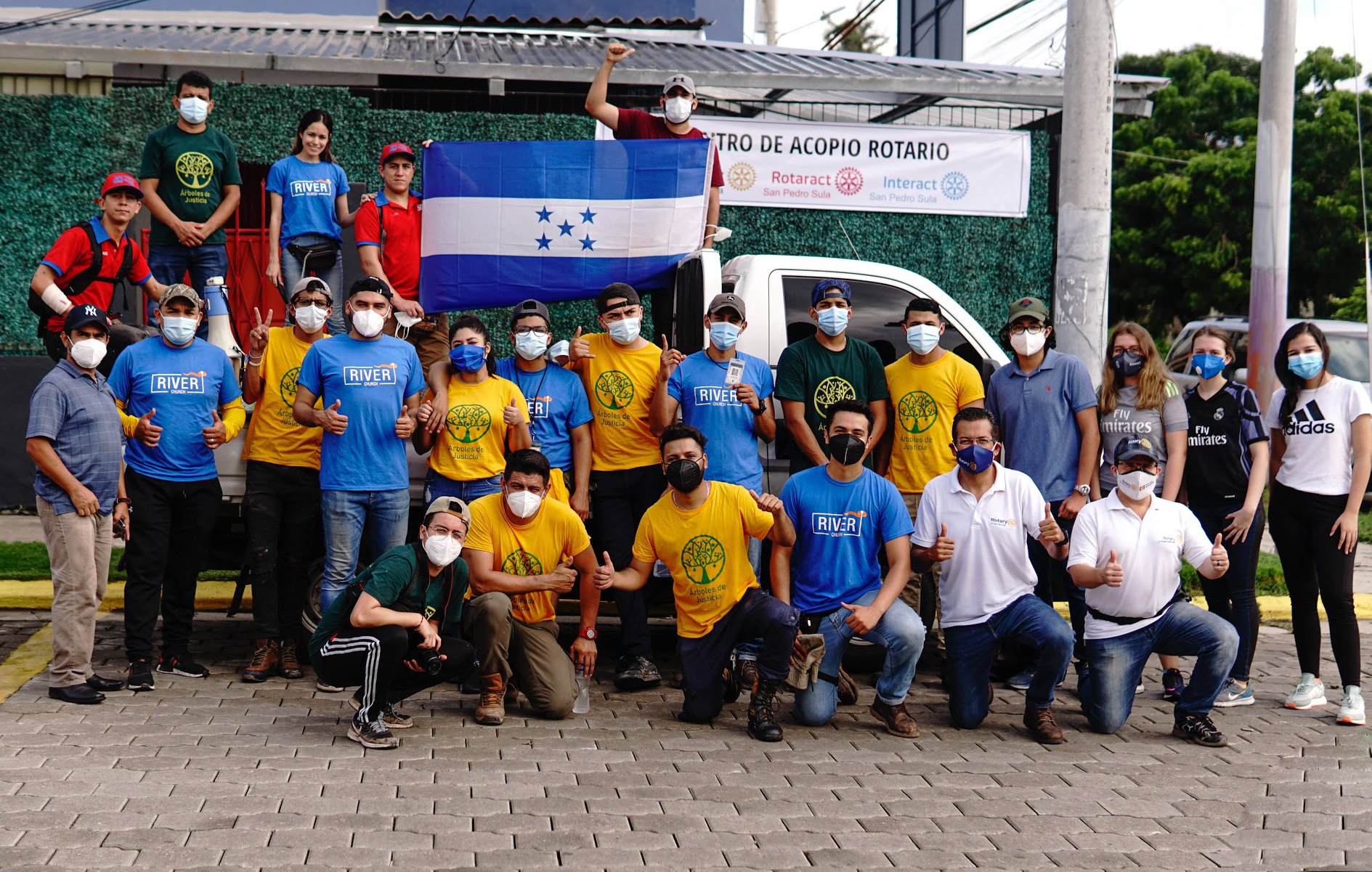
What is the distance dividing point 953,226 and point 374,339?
7.72m

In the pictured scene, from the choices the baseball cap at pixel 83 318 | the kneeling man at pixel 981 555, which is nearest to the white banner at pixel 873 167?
the kneeling man at pixel 981 555

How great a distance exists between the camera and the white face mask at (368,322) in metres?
7.31

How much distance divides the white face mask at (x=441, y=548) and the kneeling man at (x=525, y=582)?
1.37 feet

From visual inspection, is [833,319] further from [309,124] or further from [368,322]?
[309,124]

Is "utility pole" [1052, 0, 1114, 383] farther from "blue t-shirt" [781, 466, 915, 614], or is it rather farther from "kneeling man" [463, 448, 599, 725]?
"kneeling man" [463, 448, 599, 725]

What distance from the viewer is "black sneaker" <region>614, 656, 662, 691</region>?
7547 mm

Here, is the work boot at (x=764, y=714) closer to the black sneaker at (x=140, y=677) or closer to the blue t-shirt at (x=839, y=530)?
the blue t-shirt at (x=839, y=530)

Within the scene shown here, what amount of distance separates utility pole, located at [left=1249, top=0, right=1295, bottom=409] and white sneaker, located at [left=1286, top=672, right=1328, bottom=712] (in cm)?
504

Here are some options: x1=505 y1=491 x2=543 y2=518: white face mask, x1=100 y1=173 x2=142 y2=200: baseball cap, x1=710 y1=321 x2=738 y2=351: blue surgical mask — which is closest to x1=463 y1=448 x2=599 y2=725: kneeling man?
x1=505 y1=491 x2=543 y2=518: white face mask

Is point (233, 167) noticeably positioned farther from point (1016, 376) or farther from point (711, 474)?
point (1016, 376)

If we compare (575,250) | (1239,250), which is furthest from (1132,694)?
(1239,250)

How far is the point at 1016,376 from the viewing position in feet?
25.4

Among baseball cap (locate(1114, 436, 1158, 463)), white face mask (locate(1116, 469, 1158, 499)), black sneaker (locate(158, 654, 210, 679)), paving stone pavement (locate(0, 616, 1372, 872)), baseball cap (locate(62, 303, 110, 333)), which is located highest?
baseball cap (locate(62, 303, 110, 333))

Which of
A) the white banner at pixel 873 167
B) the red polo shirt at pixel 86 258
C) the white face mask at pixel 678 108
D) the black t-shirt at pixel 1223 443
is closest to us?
the black t-shirt at pixel 1223 443
